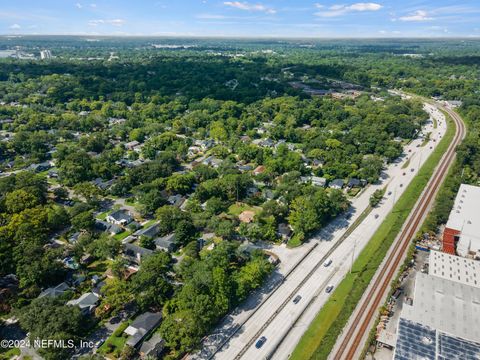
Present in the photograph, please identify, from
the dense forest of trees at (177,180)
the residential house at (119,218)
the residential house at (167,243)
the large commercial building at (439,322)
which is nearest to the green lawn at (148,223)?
the dense forest of trees at (177,180)

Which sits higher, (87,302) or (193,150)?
(193,150)

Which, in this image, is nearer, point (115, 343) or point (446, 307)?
point (115, 343)

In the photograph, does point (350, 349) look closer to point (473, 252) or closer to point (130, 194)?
point (473, 252)

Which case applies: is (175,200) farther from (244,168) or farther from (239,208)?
(244,168)

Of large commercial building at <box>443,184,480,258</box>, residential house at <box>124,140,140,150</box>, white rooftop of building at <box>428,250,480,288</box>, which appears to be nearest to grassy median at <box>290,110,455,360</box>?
white rooftop of building at <box>428,250,480,288</box>

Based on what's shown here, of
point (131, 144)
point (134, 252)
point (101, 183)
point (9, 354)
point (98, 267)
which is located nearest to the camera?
point (9, 354)

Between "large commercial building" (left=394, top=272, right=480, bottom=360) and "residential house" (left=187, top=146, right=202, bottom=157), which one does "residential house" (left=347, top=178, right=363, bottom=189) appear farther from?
"residential house" (left=187, top=146, right=202, bottom=157)

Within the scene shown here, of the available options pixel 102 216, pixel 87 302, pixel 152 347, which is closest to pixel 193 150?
pixel 102 216
